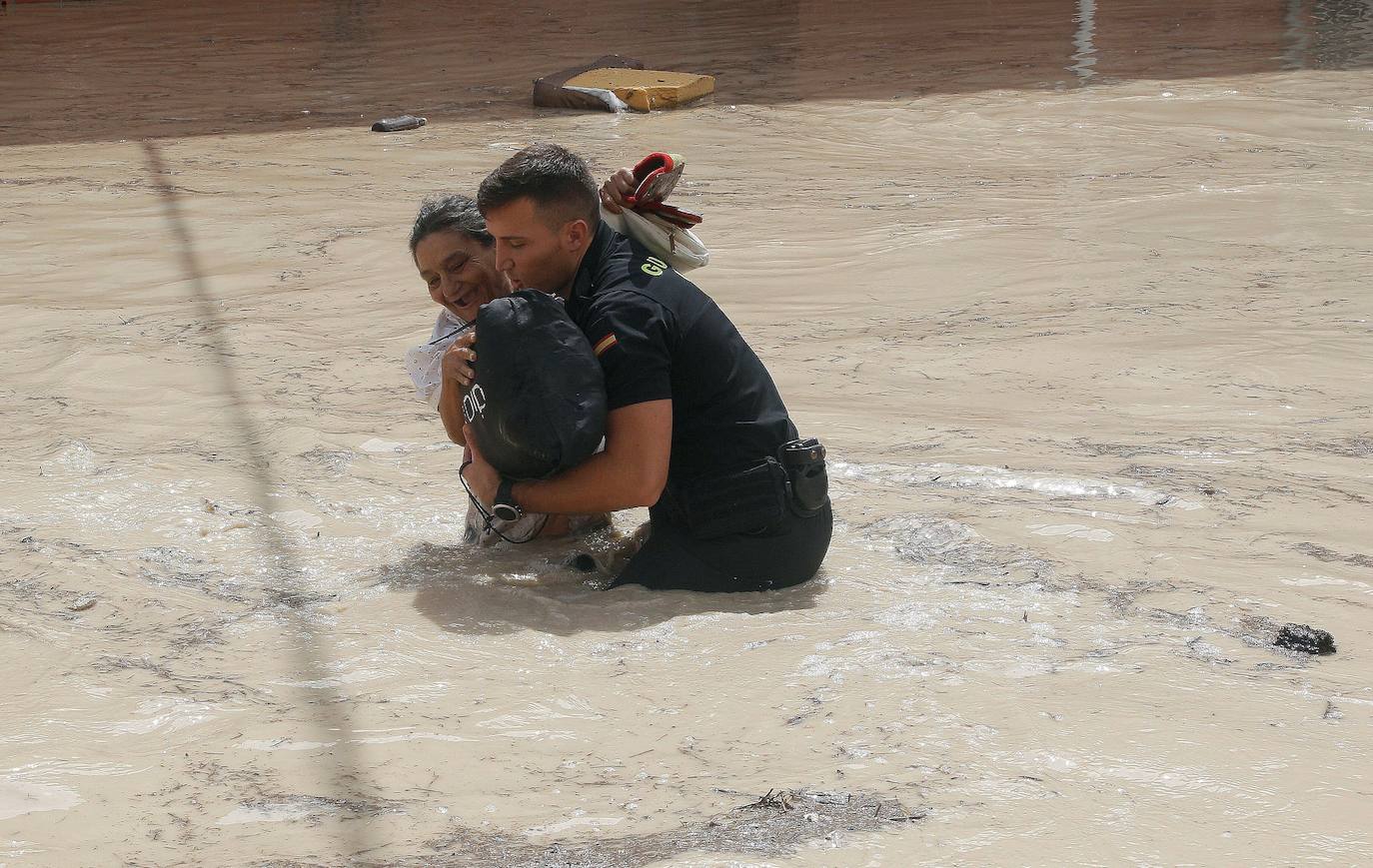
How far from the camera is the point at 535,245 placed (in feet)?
10.3

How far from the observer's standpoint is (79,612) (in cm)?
308

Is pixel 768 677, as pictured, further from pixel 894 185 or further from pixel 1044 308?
pixel 894 185

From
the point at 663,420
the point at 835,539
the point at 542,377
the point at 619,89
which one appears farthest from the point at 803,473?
the point at 619,89

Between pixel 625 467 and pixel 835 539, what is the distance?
0.86 metres

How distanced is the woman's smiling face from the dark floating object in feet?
6.39

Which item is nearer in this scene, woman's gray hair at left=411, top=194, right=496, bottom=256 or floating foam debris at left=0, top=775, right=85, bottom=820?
floating foam debris at left=0, top=775, right=85, bottom=820

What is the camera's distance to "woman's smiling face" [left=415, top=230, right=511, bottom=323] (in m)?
3.49

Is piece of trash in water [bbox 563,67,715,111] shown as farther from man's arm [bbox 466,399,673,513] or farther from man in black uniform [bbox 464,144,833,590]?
man's arm [bbox 466,399,673,513]

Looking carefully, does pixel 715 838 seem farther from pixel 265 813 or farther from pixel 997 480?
pixel 997 480

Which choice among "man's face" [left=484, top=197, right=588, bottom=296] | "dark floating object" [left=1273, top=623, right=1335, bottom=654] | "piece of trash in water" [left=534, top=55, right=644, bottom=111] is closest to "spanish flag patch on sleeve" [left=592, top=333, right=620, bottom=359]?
"man's face" [left=484, top=197, right=588, bottom=296]

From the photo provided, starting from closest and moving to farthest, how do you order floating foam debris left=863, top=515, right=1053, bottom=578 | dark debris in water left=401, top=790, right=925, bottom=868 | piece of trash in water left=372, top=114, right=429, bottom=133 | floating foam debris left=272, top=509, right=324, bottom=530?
dark debris in water left=401, top=790, right=925, bottom=868
floating foam debris left=863, top=515, right=1053, bottom=578
floating foam debris left=272, top=509, right=324, bottom=530
piece of trash in water left=372, top=114, right=429, bottom=133

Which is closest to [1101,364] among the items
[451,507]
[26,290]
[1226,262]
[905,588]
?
[1226,262]

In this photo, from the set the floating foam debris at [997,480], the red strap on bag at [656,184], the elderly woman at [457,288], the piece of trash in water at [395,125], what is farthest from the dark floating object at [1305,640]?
the piece of trash in water at [395,125]

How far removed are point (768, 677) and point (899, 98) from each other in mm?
8301
